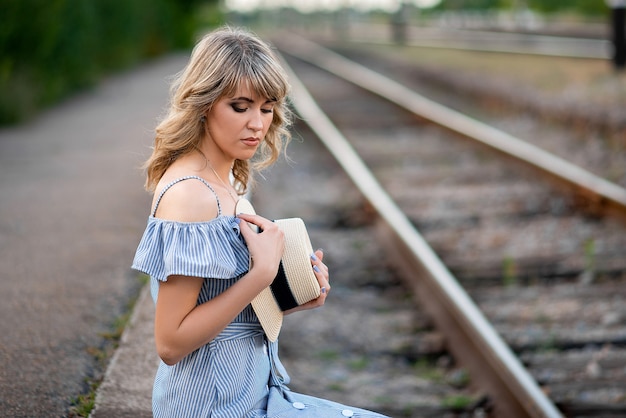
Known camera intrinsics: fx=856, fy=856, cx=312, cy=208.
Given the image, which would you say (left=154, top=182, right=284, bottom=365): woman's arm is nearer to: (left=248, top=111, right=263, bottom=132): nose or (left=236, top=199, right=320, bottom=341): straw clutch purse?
(left=236, top=199, right=320, bottom=341): straw clutch purse

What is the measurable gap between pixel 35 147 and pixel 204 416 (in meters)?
8.40

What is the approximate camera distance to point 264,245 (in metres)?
2.08

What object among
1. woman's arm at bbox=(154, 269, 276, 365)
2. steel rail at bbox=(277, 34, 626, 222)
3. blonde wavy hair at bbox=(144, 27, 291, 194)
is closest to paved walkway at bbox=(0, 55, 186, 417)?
blonde wavy hair at bbox=(144, 27, 291, 194)

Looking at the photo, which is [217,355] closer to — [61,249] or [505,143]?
[61,249]

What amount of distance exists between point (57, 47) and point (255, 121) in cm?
1301

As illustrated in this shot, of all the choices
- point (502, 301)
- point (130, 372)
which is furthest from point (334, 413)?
point (502, 301)

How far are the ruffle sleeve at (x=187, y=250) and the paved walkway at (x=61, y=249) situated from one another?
1.16 metres

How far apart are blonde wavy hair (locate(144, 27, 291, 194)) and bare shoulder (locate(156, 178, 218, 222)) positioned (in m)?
0.15

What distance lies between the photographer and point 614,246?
5.93 meters

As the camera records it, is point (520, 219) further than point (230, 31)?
Yes

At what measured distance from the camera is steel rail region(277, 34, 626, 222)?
6773 millimetres

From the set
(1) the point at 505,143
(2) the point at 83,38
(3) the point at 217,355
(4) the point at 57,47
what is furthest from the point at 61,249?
(2) the point at 83,38

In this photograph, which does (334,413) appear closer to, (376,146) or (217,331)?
(217,331)

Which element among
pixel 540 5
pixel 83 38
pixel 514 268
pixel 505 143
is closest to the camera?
pixel 514 268
